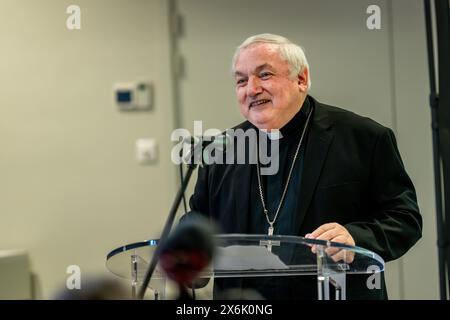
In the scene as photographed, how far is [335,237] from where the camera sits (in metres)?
1.61

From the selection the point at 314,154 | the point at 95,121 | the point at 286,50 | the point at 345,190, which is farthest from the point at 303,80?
the point at 95,121

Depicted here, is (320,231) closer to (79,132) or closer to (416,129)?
(416,129)

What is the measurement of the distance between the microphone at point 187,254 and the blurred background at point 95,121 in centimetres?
215

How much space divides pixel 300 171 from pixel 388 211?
308 mm

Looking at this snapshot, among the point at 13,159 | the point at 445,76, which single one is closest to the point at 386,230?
the point at 445,76

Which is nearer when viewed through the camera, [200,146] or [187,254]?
[187,254]

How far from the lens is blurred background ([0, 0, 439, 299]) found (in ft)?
9.97

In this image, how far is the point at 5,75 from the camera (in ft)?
10.2

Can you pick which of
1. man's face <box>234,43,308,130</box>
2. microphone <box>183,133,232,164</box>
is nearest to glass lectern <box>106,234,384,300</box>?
microphone <box>183,133,232,164</box>

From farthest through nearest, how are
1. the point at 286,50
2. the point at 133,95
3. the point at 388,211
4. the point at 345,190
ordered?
the point at 133,95 < the point at 286,50 < the point at 345,190 < the point at 388,211

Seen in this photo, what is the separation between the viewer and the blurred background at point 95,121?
3.04m

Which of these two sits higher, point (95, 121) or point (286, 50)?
point (286, 50)

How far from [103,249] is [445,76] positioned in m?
1.55
